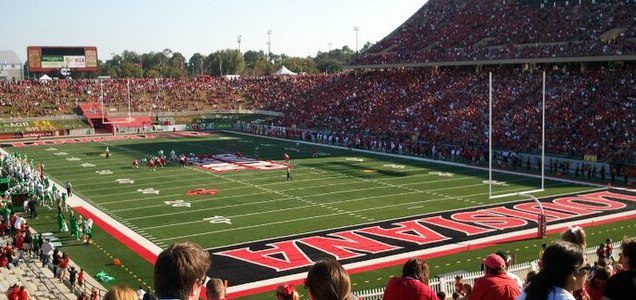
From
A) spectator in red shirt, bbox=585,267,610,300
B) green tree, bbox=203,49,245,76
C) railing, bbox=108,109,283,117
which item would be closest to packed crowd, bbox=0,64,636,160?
railing, bbox=108,109,283,117

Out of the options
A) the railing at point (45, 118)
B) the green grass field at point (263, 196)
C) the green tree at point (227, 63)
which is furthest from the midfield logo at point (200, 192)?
the green tree at point (227, 63)

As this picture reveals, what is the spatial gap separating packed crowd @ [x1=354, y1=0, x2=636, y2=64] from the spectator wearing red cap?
3761cm

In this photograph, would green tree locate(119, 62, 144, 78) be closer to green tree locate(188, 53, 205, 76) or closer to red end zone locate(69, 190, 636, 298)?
green tree locate(188, 53, 205, 76)

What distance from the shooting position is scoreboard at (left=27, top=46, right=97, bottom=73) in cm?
7844

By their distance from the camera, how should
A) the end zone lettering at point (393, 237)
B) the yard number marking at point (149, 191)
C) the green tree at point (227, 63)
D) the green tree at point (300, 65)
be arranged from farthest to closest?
the green tree at point (227, 63) < the green tree at point (300, 65) < the yard number marking at point (149, 191) < the end zone lettering at point (393, 237)

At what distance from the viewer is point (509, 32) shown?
164 feet

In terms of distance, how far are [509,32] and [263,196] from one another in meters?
29.9

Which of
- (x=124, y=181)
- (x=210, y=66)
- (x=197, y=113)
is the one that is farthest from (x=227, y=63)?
(x=124, y=181)

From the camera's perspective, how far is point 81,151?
145 feet

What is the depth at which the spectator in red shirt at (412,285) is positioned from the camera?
466cm

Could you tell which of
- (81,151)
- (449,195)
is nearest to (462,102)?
(449,195)

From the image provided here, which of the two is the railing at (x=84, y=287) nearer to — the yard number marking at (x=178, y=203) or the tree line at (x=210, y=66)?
the yard number marking at (x=178, y=203)

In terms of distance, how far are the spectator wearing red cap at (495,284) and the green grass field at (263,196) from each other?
10.7m

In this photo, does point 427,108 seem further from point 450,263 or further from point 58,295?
point 58,295
